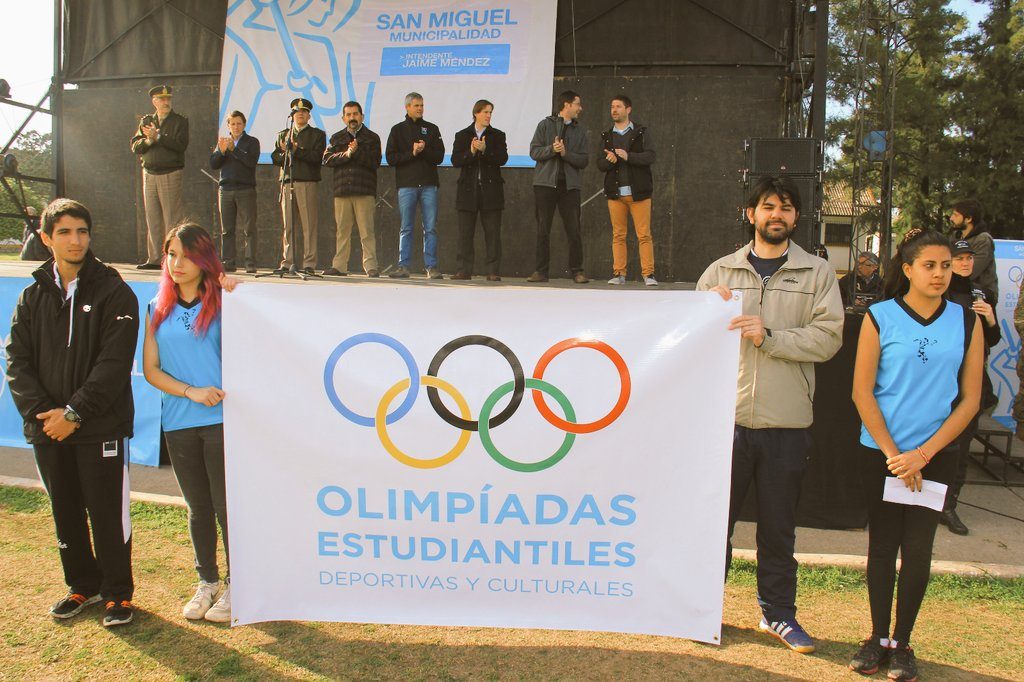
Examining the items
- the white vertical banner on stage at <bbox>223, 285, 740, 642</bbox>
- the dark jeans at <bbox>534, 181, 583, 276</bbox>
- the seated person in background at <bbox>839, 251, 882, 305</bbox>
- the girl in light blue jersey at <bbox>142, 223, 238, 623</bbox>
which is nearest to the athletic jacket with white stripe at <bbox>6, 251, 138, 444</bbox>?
the girl in light blue jersey at <bbox>142, 223, 238, 623</bbox>

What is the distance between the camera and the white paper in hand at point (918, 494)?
116 inches

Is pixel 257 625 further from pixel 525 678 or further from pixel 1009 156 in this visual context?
pixel 1009 156

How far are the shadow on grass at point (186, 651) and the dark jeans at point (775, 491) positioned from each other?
6.56 ft

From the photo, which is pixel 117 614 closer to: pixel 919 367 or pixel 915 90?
pixel 919 367

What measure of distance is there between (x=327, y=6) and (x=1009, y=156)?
20.8 m

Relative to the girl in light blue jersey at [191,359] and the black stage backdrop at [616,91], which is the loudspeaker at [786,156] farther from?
the girl in light blue jersey at [191,359]

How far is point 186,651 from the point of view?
3154mm

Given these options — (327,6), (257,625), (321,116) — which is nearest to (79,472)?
(257,625)

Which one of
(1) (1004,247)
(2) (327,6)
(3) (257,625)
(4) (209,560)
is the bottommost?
(3) (257,625)

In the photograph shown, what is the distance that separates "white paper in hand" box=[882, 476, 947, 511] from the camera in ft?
9.67

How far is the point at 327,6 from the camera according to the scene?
9.57m

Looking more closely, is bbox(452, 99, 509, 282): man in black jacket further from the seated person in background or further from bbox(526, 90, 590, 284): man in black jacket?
the seated person in background

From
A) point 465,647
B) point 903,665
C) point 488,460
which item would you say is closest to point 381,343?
point 488,460

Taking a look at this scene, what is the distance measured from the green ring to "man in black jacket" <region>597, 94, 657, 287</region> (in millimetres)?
4329
